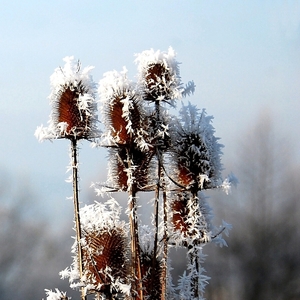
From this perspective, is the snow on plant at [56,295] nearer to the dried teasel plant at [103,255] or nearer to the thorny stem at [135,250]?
the dried teasel plant at [103,255]

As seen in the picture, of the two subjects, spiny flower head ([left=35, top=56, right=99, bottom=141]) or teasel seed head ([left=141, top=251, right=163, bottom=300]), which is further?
teasel seed head ([left=141, top=251, right=163, bottom=300])

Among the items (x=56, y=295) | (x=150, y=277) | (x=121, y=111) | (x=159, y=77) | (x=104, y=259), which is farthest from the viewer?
(x=159, y=77)

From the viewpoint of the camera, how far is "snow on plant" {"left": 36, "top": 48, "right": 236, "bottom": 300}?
4412 millimetres

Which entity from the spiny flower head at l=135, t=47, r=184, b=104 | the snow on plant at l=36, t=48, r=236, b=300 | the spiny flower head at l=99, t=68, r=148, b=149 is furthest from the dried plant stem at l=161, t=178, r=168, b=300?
the spiny flower head at l=135, t=47, r=184, b=104

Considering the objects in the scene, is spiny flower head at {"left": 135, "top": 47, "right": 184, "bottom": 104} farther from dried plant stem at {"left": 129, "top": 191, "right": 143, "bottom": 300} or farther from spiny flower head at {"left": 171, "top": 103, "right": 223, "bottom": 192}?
dried plant stem at {"left": 129, "top": 191, "right": 143, "bottom": 300}

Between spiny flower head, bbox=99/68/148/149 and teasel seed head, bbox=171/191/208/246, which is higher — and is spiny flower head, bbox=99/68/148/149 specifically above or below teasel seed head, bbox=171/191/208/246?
above

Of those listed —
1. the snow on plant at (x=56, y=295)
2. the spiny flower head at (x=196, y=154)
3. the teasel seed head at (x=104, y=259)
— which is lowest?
the snow on plant at (x=56, y=295)

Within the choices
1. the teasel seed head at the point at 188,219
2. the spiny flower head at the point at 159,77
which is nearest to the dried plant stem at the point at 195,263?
the teasel seed head at the point at 188,219

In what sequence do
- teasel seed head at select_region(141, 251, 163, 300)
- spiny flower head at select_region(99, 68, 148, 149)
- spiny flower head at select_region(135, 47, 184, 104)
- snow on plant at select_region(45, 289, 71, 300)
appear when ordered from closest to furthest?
snow on plant at select_region(45, 289, 71, 300)
spiny flower head at select_region(99, 68, 148, 149)
teasel seed head at select_region(141, 251, 163, 300)
spiny flower head at select_region(135, 47, 184, 104)

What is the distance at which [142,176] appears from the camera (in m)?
4.73

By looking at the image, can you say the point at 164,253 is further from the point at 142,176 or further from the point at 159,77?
the point at 159,77

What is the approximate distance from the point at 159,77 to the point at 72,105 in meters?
0.88

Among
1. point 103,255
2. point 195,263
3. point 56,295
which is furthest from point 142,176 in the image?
point 56,295

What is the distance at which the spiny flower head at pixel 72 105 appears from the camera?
443 centimetres
